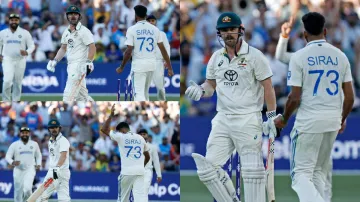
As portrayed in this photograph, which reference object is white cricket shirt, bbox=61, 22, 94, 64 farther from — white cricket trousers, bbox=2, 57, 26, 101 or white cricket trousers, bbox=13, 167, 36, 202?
white cricket trousers, bbox=2, 57, 26, 101

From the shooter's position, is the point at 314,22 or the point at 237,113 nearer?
the point at 314,22

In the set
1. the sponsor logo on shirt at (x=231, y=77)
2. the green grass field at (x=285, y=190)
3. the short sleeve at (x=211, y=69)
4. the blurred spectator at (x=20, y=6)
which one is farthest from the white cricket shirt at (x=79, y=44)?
the blurred spectator at (x=20, y=6)

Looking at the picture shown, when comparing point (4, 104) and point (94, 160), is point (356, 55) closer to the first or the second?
point (94, 160)

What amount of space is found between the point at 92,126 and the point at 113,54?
1702 millimetres

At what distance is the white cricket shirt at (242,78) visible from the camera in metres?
8.51

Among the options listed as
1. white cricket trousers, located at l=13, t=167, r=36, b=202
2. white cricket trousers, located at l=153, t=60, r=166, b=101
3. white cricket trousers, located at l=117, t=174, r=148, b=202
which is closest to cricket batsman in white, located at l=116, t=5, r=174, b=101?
white cricket trousers, located at l=153, t=60, r=166, b=101

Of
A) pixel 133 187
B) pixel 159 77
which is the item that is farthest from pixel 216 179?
pixel 159 77

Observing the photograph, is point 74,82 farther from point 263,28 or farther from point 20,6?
point 20,6

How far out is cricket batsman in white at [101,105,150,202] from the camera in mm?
13156

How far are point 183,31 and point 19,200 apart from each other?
512 cm

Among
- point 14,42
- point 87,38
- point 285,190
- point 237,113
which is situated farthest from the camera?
point 14,42


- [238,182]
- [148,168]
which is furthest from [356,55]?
[238,182]

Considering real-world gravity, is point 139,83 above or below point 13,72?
below

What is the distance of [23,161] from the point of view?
16.0 metres
